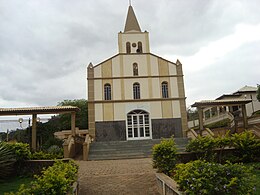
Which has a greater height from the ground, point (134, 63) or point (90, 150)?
point (134, 63)

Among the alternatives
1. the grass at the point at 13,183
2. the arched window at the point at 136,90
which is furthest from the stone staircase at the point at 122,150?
the grass at the point at 13,183

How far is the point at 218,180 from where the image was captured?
14.1 ft

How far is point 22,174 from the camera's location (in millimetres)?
9938

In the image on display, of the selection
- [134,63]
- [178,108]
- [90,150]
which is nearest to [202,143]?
[90,150]

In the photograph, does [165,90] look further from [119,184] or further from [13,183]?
[13,183]

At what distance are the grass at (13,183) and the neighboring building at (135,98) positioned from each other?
1246 centimetres

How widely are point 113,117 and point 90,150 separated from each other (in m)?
5.70

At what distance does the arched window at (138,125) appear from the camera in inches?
882

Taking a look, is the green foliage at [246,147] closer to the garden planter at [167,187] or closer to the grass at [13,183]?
the garden planter at [167,187]

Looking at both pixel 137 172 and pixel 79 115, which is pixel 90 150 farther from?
pixel 79 115

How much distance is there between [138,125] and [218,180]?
18.4 meters

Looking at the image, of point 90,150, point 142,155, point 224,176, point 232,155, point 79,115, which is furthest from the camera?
point 79,115

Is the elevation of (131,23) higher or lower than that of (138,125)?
higher

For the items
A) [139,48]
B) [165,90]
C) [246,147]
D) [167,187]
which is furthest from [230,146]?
[139,48]
